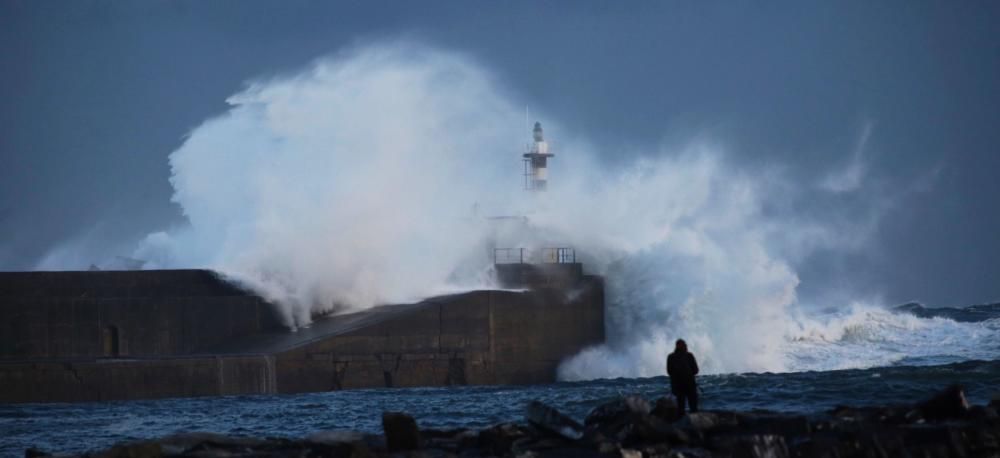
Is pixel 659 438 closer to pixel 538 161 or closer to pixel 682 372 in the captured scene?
pixel 682 372

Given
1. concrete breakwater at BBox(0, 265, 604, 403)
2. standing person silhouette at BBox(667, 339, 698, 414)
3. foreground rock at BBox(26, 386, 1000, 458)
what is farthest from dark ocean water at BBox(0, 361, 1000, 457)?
standing person silhouette at BBox(667, 339, 698, 414)

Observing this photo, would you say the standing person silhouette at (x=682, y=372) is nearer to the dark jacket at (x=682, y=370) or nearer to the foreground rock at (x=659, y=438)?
the dark jacket at (x=682, y=370)

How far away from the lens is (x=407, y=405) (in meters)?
21.7

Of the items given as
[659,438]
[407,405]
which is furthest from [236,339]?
[659,438]

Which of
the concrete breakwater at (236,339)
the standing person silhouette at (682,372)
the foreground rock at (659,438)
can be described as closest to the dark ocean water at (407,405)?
the concrete breakwater at (236,339)

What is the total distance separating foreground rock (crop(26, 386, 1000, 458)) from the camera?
40.6 feet

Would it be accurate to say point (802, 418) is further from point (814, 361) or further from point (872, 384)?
point (814, 361)

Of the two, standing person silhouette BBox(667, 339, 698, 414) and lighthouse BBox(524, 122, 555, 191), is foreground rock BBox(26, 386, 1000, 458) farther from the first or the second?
lighthouse BBox(524, 122, 555, 191)

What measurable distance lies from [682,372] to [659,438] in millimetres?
1531

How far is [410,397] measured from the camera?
23.0 metres

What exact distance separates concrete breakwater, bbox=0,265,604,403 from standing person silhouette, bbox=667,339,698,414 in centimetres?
1030

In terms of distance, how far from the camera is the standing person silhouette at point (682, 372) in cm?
1412

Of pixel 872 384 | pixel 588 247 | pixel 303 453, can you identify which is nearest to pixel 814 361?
pixel 588 247

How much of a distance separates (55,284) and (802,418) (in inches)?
627
